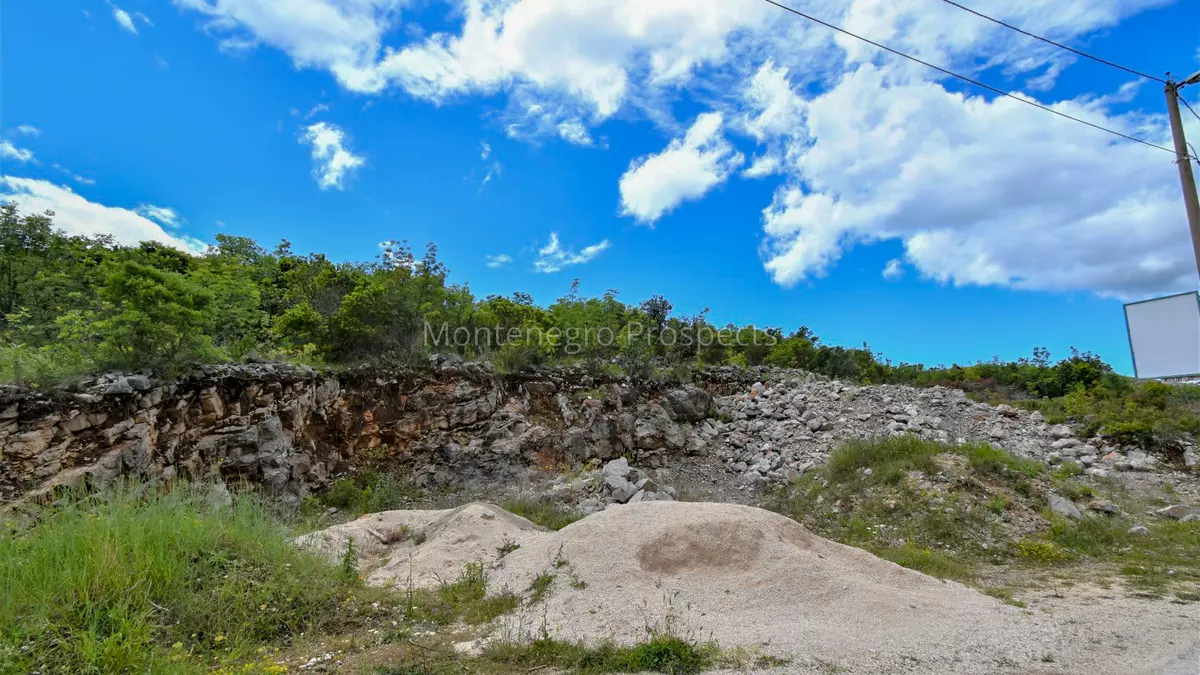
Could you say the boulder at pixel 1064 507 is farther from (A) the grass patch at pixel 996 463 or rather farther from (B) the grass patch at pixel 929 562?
(B) the grass patch at pixel 929 562

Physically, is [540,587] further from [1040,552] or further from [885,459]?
[885,459]

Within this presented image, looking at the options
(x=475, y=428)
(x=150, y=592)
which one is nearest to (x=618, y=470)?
(x=475, y=428)

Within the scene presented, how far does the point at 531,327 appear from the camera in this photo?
1672cm

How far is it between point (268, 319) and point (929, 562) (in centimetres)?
1567

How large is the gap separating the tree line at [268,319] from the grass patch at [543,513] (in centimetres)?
508

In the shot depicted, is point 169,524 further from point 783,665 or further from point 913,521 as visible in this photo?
point 913,521

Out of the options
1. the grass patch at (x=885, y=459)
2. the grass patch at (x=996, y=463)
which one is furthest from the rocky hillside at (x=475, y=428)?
the grass patch at (x=996, y=463)

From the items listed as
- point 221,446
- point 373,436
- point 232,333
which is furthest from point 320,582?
point 232,333

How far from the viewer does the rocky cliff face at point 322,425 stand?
29.6ft

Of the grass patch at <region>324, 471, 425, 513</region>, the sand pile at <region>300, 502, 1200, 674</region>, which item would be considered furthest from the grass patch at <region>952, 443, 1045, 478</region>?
the grass patch at <region>324, 471, 425, 513</region>

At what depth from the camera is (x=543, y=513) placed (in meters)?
10.3

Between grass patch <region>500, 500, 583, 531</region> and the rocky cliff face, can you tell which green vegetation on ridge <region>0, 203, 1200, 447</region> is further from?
grass patch <region>500, 500, 583, 531</region>

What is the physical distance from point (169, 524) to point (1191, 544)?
1303 cm

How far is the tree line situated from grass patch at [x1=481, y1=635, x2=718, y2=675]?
31.0ft
